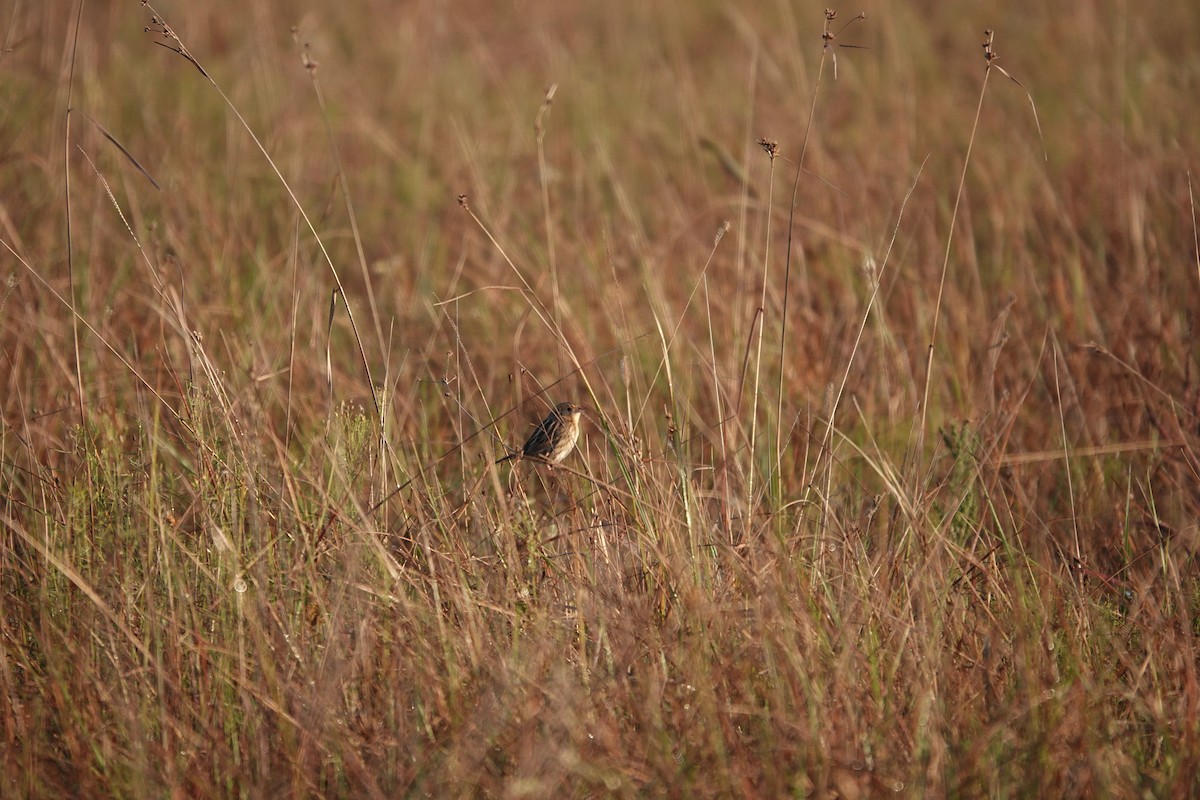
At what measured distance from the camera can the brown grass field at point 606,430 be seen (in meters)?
2.18

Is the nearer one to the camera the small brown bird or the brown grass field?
the brown grass field

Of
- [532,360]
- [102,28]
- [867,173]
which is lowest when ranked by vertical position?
[532,360]

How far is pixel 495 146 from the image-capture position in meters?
5.74

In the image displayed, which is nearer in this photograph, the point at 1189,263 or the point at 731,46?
the point at 1189,263

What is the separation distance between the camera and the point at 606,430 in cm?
279

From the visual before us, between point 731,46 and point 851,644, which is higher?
point 731,46

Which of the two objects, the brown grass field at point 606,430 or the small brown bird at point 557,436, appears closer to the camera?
the brown grass field at point 606,430

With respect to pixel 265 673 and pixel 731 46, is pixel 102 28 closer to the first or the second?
pixel 731 46

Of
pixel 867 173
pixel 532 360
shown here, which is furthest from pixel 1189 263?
pixel 532 360

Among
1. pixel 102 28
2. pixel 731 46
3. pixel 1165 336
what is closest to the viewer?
pixel 1165 336

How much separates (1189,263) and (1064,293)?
53cm

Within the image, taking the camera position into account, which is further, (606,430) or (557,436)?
(557,436)

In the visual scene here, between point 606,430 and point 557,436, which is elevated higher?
point 606,430

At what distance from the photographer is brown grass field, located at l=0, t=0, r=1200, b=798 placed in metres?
2.18
